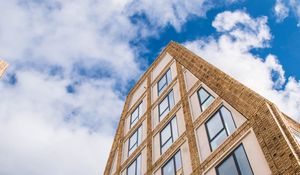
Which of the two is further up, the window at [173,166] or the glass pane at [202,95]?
the glass pane at [202,95]

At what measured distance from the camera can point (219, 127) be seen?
48.2 feet

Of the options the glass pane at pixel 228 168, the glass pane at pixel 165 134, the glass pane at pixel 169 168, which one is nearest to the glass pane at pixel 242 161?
the glass pane at pixel 228 168

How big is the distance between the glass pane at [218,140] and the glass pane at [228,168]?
4.12 ft

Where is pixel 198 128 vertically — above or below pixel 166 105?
below

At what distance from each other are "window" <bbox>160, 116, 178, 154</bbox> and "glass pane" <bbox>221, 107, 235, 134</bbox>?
3.87 m

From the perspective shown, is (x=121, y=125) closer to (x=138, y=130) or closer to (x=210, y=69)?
(x=138, y=130)

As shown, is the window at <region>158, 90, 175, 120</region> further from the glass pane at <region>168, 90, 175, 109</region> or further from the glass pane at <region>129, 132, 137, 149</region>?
the glass pane at <region>129, 132, 137, 149</region>

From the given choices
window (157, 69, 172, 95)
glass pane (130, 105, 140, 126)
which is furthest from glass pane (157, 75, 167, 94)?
glass pane (130, 105, 140, 126)

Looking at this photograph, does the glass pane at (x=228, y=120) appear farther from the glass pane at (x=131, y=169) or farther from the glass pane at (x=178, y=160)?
the glass pane at (x=131, y=169)

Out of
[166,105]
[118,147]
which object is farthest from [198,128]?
[118,147]

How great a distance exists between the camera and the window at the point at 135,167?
768 inches

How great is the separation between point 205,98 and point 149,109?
7.02 m

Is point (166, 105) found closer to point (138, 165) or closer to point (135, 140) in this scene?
point (135, 140)

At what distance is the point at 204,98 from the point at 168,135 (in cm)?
335
